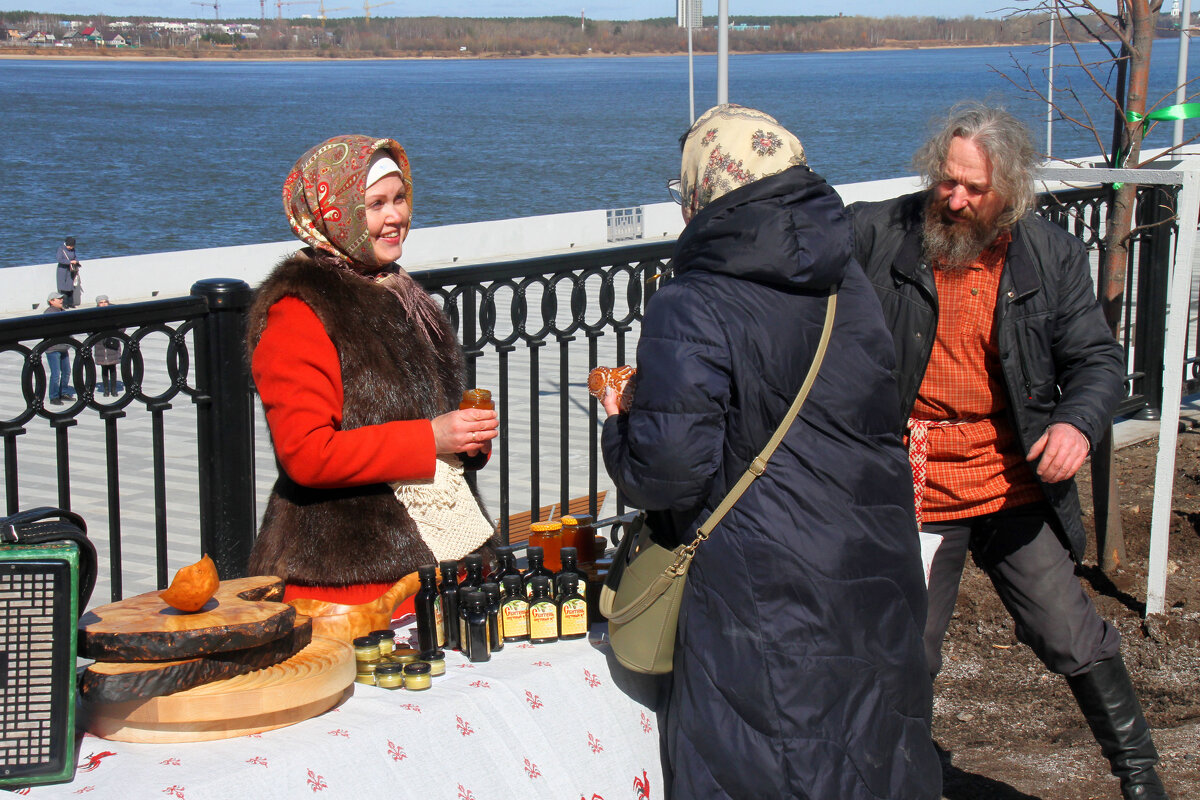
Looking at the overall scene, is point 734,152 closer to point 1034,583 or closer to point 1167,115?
point 1034,583

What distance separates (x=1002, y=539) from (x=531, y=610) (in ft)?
4.12

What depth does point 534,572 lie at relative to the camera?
2730 mm

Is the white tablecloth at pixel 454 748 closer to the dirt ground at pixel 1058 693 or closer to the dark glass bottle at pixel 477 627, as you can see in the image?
the dark glass bottle at pixel 477 627

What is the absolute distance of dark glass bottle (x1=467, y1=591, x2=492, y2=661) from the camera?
253 cm

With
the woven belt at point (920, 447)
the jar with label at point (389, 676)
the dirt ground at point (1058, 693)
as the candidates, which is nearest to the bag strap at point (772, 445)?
the jar with label at point (389, 676)

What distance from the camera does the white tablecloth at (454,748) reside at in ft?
6.66

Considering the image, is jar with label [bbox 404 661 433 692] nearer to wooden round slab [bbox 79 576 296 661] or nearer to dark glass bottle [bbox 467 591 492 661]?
dark glass bottle [bbox 467 591 492 661]

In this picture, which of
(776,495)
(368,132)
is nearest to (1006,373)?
(776,495)

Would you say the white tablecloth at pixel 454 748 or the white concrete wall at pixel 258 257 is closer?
the white tablecloth at pixel 454 748

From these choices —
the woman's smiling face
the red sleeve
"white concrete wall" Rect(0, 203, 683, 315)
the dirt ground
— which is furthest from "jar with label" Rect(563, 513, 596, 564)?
"white concrete wall" Rect(0, 203, 683, 315)

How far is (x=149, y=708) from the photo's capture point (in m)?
2.06

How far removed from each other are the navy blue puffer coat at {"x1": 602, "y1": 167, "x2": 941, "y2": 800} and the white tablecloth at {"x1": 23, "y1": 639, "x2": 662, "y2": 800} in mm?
345

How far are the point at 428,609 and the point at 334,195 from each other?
88cm

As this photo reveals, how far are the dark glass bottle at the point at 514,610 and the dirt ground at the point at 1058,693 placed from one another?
5.12 ft
